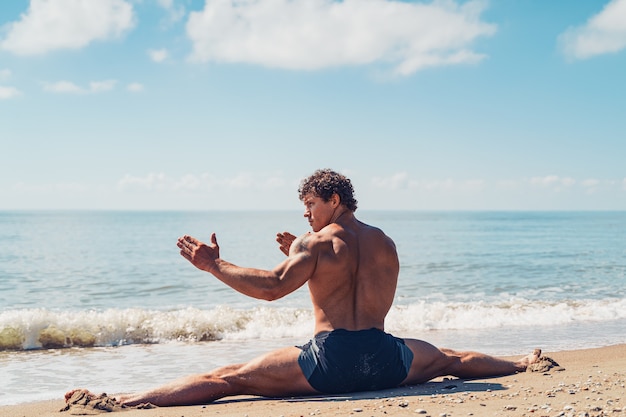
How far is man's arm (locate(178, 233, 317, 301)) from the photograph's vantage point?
14.7ft

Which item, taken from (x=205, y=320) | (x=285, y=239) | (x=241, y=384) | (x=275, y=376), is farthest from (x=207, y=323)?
(x=275, y=376)

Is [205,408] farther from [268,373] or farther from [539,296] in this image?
[539,296]

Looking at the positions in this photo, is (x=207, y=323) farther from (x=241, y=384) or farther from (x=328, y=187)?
(x=328, y=187)

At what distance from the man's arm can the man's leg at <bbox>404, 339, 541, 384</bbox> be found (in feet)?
3.96

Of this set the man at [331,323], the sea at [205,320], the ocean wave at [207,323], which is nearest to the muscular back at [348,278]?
the man at [331,323]

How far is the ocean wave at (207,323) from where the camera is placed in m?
9.48

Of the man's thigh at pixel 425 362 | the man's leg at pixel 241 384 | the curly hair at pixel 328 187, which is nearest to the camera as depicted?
the man's leg at pixel 241 384

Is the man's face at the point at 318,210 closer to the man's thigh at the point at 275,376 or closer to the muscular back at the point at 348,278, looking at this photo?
the muscular back at the point at 348,278

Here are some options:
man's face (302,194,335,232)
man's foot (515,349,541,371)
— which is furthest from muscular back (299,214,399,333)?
man's foot (515,349,541,371)

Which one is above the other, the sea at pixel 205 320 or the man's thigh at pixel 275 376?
the man's thigh at pixel 275 376

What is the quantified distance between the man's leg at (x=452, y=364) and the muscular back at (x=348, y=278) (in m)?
0.56

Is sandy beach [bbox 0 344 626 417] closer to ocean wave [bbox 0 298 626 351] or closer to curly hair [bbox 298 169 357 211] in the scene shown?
curly hair [bbox 298 169 357 211]

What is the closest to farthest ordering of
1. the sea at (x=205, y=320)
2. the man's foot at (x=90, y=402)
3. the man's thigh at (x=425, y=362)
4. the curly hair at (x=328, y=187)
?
1. the man's foot at (x=90, y=402)
2. the curly hair at (x=328, y=187)
3. the man's thigh at (x=425, y=362)
4. the sea at (x=205, y=320)

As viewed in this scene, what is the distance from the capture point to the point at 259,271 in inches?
179
